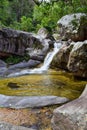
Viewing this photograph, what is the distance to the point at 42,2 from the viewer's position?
9.72m

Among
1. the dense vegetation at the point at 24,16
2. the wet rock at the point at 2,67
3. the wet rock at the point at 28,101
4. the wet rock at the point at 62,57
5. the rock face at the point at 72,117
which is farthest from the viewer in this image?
the dense vegetation at the point at 24,16

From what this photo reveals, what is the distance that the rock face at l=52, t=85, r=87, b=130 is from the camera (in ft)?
17.1

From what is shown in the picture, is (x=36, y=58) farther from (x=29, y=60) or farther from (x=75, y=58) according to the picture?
(x=75, y=58)

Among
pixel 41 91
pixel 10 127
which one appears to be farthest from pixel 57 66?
pixel 10 127

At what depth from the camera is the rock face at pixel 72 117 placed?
522 centimetres

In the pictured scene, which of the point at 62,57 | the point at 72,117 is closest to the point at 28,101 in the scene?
the point at 72,117

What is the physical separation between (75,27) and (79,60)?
2.76 m

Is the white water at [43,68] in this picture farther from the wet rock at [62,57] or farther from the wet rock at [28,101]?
the wet rock at [28,101]

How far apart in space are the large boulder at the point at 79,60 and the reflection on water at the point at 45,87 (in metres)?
0.49

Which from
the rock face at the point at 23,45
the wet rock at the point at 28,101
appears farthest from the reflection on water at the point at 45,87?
the rock face at the point at 23,45

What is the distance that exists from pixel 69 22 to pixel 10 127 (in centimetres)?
1101

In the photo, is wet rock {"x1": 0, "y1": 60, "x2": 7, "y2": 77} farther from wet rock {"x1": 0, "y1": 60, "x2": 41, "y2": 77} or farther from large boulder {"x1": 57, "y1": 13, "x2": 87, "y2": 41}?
large boulder {"x1": 57, "y1": 13, "x2": 87, "y2": 41}

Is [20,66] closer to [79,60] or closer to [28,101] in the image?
[79,60]

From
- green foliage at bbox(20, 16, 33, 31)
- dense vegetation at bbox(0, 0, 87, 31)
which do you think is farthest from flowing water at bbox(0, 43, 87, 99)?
green foliage at bbox(20, 16, 33, 31)
